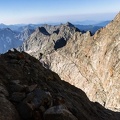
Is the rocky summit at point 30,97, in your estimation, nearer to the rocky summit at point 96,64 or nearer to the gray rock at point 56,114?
the gray rock at point 56,114

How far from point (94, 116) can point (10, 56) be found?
997 cm

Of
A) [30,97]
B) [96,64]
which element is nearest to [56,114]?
[30,97]

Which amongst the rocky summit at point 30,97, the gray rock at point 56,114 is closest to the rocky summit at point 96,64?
the rocky summit at point 30,97

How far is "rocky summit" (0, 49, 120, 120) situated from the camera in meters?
17.5

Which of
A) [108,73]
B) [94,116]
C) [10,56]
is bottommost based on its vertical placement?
[108,73]

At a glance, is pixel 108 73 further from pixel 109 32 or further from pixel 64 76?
pixel 64 76

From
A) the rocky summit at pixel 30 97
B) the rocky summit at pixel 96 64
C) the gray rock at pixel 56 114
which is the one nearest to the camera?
the gray rock at pixel 56 114

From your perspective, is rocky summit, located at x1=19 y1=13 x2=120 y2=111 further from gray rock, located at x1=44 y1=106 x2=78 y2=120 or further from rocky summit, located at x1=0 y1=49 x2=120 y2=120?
gray rock, located at x1=44 y1=106 x2=78 y2=120

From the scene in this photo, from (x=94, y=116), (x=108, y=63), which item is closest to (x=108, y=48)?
(x=108, y=63)

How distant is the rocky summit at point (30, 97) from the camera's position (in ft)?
57.5

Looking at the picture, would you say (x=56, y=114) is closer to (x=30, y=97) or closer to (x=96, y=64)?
(x=30, y=97)

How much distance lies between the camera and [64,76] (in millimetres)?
163750

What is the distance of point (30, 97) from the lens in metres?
18.8

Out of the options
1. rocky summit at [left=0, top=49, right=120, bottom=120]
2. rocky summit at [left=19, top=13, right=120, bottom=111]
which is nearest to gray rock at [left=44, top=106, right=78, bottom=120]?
rocky summit at [left=0, top=49, right=120, bottom=120]
